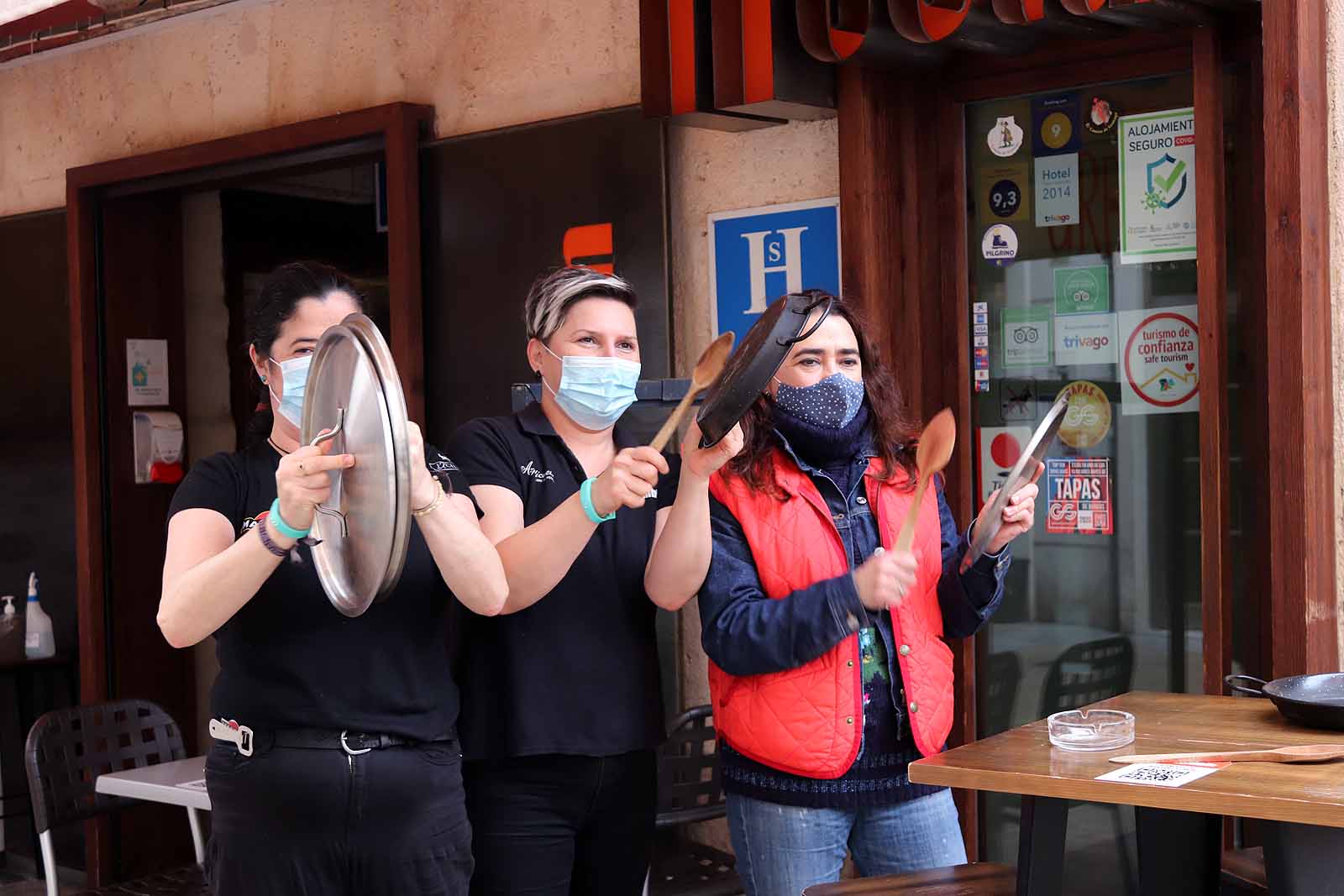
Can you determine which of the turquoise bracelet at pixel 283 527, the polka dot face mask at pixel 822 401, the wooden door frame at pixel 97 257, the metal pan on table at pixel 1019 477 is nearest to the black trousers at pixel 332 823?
the turquoise bracelet at pixel 283 527

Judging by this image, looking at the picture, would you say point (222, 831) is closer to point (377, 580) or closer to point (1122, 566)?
point (377, 580)

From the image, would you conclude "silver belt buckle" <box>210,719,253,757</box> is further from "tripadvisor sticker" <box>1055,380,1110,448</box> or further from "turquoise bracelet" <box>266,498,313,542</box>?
"tripadvisor sticker" <box>1055,380,1110,448</box>

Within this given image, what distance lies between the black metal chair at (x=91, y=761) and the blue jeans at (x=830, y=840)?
1.92 m

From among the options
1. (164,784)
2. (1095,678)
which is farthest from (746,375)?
(164,784)

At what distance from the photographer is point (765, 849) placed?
8.28 ft

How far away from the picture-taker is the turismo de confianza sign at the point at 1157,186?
337 centimetres

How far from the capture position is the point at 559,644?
2514 mm

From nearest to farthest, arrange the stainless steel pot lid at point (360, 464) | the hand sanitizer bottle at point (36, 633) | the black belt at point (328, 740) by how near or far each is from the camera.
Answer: the stainless steel pot lid at point (360, 464)
the black belt at point (328, 740)
the hand sanitizer bottle at point (36, 633)

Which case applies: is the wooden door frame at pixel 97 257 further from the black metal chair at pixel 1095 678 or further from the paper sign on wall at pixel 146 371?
the black metal chair at pixel 1095 678

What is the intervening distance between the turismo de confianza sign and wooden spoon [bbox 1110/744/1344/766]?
1.56 meters

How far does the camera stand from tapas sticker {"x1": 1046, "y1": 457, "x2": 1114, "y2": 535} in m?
3.54

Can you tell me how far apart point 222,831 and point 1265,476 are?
231 cm

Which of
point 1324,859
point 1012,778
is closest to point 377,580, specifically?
point 1012,778

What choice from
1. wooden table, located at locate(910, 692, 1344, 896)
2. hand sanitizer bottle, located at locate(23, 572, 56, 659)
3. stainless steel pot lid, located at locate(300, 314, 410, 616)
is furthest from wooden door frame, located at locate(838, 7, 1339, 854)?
hand sanitizer bottle, located at locate(23, 572, 56, 659)
